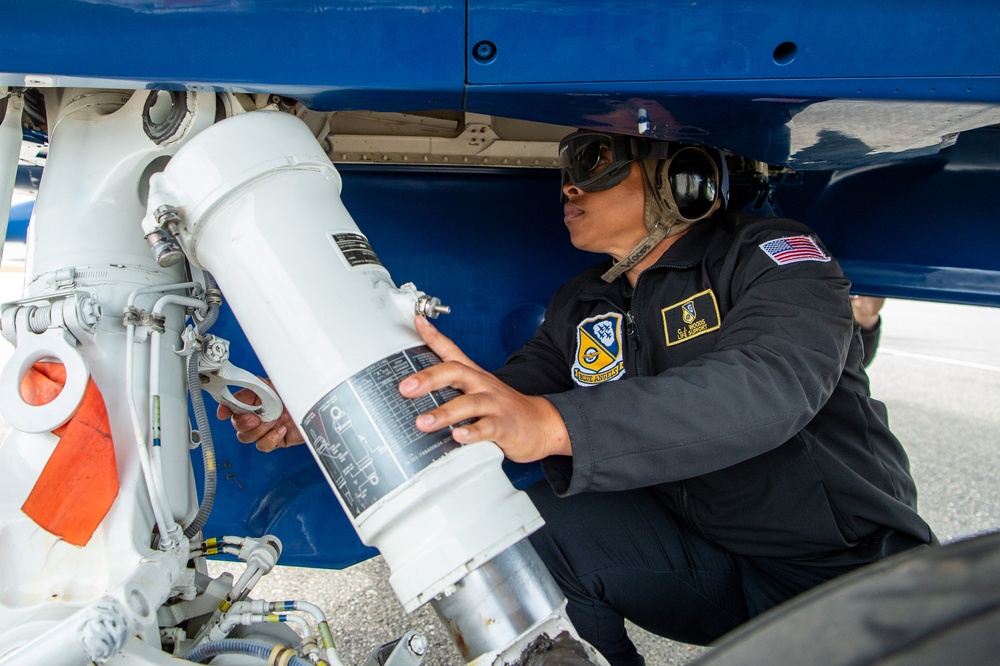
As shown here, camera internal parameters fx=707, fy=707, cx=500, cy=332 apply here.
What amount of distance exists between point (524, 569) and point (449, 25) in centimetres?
56

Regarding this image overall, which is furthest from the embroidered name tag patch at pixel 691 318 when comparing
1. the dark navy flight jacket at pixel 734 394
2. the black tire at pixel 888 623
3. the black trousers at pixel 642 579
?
the black tire at pixel 888 623

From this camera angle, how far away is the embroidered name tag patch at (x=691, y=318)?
1.22 metres

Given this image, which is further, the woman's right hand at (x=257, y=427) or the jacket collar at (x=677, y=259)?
the jacket collar at (x=677, y=259)

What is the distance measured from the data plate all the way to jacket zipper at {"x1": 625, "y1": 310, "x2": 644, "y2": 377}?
67 centimetres

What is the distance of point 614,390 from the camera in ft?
2.84

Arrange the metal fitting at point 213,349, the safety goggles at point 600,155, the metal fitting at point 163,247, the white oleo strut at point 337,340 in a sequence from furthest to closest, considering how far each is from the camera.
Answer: the safety goggles at point 600,155
the metal fitting at point 213,349
the metal fitting at point 163,247
the white oleo strut at point 337,340

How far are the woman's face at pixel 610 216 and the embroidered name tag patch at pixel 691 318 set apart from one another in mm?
212

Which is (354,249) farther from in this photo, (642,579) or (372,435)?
(642,579)

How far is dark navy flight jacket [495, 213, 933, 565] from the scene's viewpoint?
86 cm

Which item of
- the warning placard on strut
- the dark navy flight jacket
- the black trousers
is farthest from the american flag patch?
the warning placard on strut

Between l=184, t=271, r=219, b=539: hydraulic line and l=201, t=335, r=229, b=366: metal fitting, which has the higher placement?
l=201, t=335, r=229, b=366: metal fitting

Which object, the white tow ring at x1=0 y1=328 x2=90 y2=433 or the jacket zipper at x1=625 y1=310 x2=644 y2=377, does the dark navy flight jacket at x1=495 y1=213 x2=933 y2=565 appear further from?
the white tow ring at x1=0 y1=328 x2=90 y2=433

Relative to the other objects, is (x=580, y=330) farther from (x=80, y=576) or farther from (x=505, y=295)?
(x=80, y=576)

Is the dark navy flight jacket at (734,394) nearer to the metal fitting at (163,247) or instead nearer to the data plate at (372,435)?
the data plate at (372,435)
